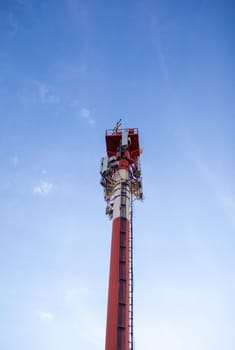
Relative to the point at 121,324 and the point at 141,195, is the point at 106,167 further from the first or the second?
the point at 121,324

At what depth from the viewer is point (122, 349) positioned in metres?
22.8

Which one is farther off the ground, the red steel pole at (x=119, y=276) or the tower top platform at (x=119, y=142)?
the tower top platform at (x=119, y=142)

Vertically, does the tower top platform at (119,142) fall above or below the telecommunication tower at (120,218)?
above

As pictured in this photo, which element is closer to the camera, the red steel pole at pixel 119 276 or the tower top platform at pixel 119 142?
the red steel pole at pixel 119 276

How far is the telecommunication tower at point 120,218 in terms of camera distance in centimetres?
2398

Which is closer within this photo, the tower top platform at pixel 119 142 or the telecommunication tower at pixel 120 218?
the telecommunication tower at pixel 120 218

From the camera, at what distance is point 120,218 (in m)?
30.1

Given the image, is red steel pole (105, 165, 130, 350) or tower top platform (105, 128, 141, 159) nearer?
red steel pole (105, 165, 130, 350)

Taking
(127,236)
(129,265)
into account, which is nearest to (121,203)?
(127,236)

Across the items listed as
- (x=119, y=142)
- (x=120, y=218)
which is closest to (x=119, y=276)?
(x=120, y=218)

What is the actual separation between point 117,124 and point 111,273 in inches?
813

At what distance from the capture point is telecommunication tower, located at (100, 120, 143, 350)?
78.7 feet

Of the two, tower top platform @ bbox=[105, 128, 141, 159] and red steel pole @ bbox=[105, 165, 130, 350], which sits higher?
tower top platform @ bbox=[105, 128, 141, 159]

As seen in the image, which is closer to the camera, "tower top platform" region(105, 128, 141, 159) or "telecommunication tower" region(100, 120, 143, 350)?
"telecommunication tower" region(100, 120, 143, 350)
